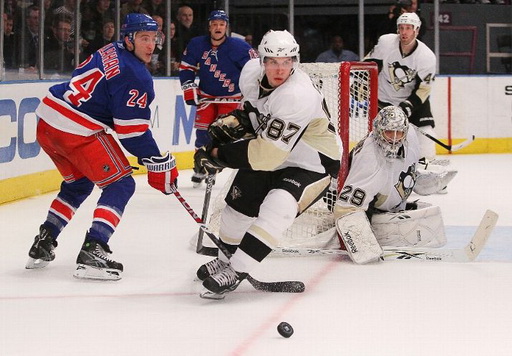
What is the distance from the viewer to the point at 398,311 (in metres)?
3.55

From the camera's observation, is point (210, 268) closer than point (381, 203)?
Yes

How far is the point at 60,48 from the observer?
24.4 feet

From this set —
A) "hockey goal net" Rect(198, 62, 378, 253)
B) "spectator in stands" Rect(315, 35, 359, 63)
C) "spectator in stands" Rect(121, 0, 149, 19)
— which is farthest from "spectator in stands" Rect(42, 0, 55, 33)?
"spectator in stands" Rect(315, 35, 359, 63)

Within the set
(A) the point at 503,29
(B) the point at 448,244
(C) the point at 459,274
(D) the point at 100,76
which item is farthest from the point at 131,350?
(A) the point at 503,29

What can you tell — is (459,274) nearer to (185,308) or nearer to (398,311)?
(398,311)

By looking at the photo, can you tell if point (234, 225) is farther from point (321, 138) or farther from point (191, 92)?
point (191, 92)

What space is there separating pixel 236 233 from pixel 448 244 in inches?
52.8

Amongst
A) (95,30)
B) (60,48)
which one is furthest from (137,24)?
(95,30)

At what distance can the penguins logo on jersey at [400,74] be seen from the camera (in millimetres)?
6555

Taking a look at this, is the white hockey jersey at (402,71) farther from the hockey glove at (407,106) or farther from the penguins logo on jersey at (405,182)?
the penguins logo on jersey at (405,182)

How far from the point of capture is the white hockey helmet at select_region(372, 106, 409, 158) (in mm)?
4477

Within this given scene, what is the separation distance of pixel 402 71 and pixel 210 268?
3057mm

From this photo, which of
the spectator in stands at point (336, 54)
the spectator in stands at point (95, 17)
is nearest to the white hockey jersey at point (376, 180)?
the spectator in stands at point (95, 17)

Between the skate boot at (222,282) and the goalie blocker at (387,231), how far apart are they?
82 cm
